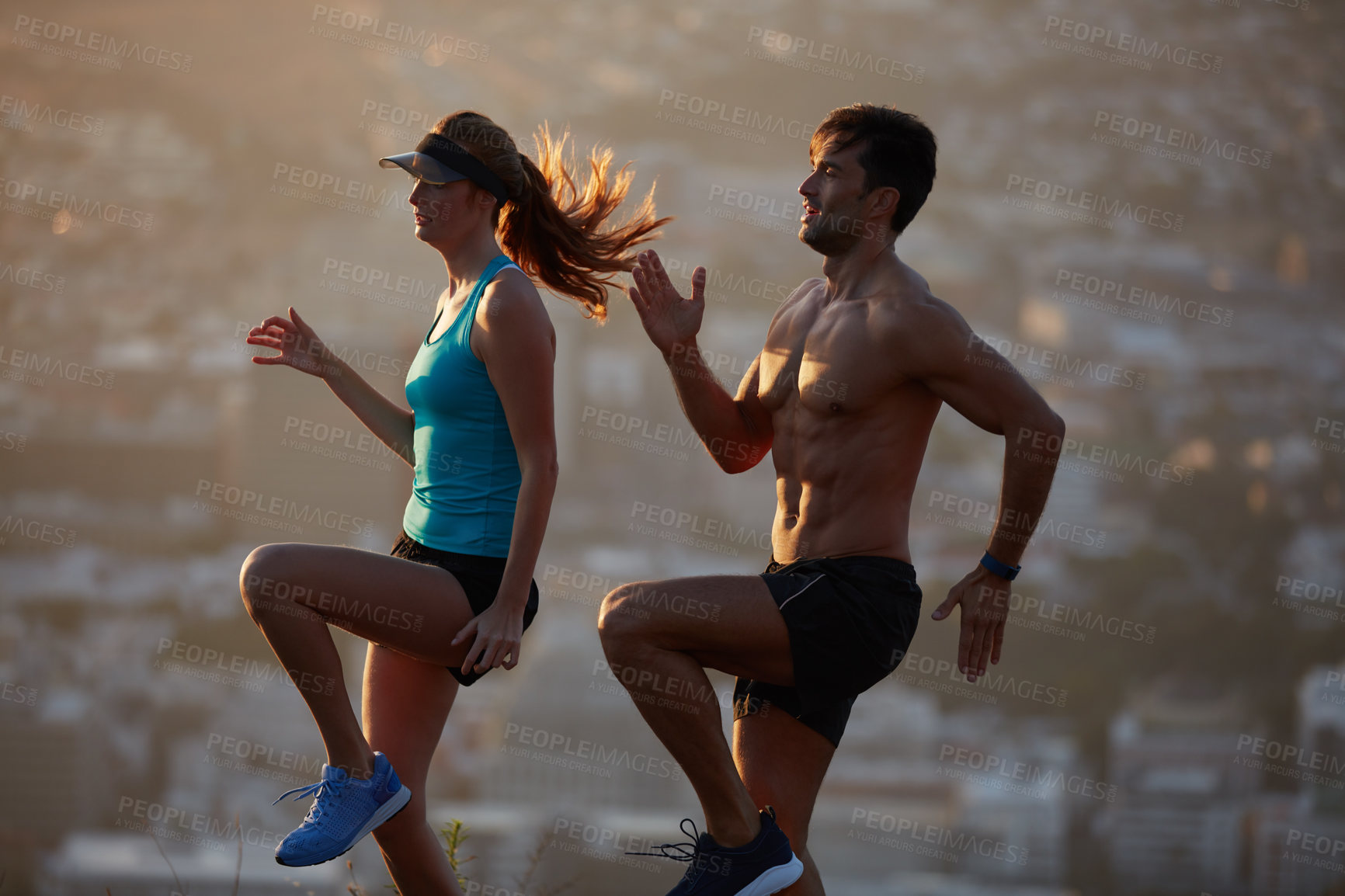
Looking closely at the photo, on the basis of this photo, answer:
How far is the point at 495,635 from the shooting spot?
2631 millimetres

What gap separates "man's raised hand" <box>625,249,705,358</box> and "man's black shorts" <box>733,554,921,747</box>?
2.05 ft

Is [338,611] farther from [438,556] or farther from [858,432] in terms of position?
[858,432]

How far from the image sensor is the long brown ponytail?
3137 millimetres

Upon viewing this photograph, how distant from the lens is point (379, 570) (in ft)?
8.52

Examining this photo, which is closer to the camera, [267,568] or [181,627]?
[267,568]

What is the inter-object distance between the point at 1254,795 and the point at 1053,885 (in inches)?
466

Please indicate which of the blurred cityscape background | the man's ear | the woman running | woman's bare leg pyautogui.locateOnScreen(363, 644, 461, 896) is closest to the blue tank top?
the woman running

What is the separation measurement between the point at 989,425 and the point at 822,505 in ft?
1.35

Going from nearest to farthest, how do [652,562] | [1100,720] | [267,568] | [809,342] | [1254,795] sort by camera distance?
1. [267,568]
2. [809,342]
3. [1254,795]
4. [1100,720]
5. [652,562]

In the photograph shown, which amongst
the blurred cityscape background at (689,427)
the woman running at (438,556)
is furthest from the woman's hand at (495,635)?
the blurred cityscape background at (689,427)

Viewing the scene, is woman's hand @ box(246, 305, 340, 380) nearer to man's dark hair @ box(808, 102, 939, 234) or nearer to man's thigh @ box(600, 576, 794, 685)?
man's thigh @ box(600, 576, 794, 685)

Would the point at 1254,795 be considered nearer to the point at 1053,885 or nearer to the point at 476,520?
the point at 1053,885

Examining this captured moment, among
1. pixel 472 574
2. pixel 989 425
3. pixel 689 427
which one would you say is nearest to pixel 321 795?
pixel 472 574

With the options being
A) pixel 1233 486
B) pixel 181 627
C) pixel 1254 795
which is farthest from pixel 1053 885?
pixel 181 627
